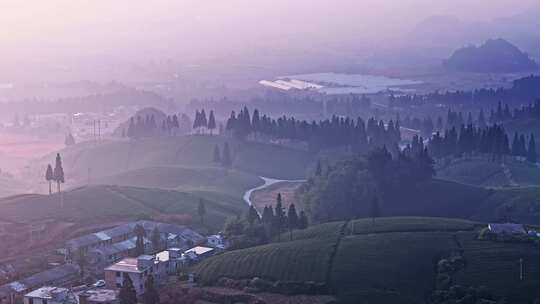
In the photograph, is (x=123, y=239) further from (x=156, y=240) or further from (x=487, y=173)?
(x=487, y=173)

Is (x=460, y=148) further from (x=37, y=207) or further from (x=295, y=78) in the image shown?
(x=295, y=78)

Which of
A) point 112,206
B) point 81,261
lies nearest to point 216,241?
point 81,261

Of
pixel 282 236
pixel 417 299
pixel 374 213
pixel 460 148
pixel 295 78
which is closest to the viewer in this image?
pixel 417 299

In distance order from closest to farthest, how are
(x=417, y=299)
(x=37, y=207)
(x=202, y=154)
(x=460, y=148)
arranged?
(x=417, y=299) < (x=37, y=207) < (x=460, y=148) < (x=202, y=154)

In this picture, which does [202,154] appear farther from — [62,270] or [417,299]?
[417,299]

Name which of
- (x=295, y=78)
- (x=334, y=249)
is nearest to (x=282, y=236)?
(x=334, y=249)

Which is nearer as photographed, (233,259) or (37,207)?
(233,259)
